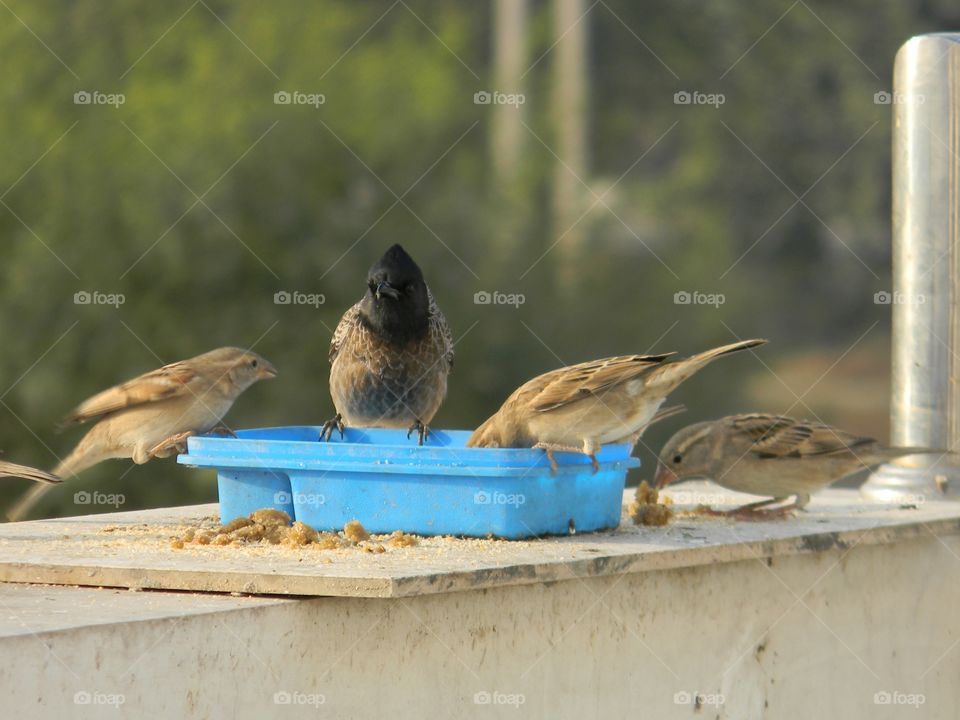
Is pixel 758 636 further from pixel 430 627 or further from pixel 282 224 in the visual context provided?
pixel 282 224

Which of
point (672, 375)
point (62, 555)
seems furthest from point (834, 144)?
point (62, 555)

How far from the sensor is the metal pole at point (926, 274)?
7.12 m

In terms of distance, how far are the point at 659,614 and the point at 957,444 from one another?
101 inches
